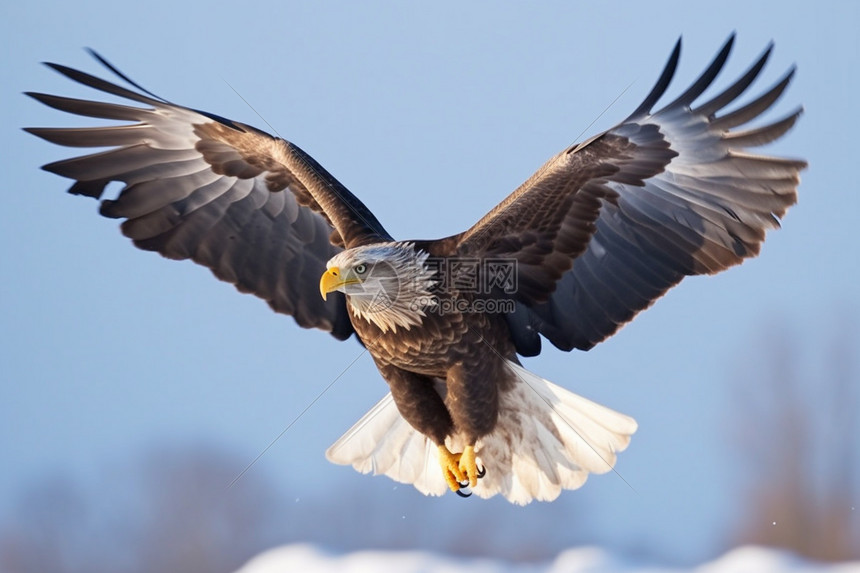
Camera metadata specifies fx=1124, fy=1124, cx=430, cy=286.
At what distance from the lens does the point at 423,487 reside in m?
5.53

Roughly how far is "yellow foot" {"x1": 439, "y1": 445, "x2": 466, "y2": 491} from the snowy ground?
1.75 m

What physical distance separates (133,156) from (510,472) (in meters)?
2.37

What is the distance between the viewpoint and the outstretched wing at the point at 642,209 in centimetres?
450

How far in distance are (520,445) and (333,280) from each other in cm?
139

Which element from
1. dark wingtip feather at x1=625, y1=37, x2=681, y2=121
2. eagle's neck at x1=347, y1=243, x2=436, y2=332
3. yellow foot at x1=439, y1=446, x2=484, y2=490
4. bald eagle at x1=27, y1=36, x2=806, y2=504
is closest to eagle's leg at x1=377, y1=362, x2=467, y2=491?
bald eagle at x1=27, y1=36, x2=806, y2=504

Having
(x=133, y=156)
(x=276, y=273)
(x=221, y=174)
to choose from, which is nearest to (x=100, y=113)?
(x=133, y=156)

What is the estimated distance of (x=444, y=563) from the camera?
7.43 meters

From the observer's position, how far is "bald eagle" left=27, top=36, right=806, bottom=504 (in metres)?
4.57

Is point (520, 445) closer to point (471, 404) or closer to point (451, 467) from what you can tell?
point (451, 467)

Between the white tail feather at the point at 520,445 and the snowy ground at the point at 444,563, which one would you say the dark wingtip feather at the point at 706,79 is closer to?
the white tail feather at the point at 520,445

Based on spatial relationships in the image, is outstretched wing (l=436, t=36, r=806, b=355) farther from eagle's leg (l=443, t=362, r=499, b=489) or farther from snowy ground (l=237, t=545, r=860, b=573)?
snowy ground (l=237, t=545, r=860, b=573)

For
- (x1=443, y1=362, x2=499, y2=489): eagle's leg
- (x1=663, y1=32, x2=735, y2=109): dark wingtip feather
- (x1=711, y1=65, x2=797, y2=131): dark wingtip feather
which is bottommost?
(x1=443, y1=362, x2=499, y2=489): eagle's leg

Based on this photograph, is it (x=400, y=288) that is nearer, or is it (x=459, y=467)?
(x=400, y=288)

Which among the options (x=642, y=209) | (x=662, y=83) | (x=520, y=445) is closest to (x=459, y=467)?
(x=520, y=445)
